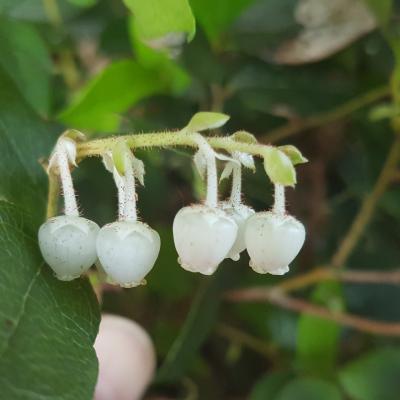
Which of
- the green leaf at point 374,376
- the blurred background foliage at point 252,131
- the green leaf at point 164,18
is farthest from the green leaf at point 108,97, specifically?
the green leaf at point 374,376

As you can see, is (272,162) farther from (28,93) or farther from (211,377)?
(211,377)

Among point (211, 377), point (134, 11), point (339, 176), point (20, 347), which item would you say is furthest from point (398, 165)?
point (20, 347)

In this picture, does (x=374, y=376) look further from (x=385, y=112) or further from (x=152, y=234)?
(x=152, y=234)

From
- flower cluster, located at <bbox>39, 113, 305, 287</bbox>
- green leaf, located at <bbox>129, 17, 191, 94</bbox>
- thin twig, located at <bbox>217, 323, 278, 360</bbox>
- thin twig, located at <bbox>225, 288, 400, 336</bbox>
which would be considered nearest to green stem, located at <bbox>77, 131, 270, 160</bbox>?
flower cluster, located at <bbox>39, 113, 305, 287</bbox>

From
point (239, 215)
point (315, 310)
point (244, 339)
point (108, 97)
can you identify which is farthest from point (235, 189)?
point (244, 339)

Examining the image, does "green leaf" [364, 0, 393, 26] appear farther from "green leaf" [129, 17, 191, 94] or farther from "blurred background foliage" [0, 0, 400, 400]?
"green leaf" [129, 17, 191, 94]
